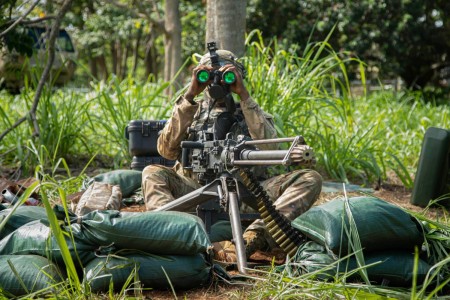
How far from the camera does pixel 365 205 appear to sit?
3.27 m

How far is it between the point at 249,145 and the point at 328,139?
3037 millimetres

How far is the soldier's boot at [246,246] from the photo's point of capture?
3.84 meters

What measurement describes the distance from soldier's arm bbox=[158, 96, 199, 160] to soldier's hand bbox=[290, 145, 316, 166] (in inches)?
58.1

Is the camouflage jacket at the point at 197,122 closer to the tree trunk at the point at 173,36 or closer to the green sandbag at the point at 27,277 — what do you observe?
the green sandbag at the point at 27,277

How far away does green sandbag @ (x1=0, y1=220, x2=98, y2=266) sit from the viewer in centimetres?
311

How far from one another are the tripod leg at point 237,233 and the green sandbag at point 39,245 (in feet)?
2.13

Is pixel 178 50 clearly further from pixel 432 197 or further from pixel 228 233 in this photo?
pixel 228 233

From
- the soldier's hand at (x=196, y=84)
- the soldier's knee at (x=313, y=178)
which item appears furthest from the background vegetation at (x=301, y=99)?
the soldier's hand at (x=196, y=84)

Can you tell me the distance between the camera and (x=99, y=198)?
15.3 feet

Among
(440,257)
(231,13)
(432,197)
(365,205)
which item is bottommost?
(432,197)

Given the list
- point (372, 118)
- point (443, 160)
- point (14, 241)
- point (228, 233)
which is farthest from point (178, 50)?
point (14, 241)

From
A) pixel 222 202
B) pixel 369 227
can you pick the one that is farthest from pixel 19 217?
pixel 369 227

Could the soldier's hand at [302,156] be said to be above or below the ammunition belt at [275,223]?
above

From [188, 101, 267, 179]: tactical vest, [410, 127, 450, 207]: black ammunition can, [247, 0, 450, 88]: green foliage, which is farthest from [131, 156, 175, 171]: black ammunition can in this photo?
[247, 0, 450, 88]: green foliage
